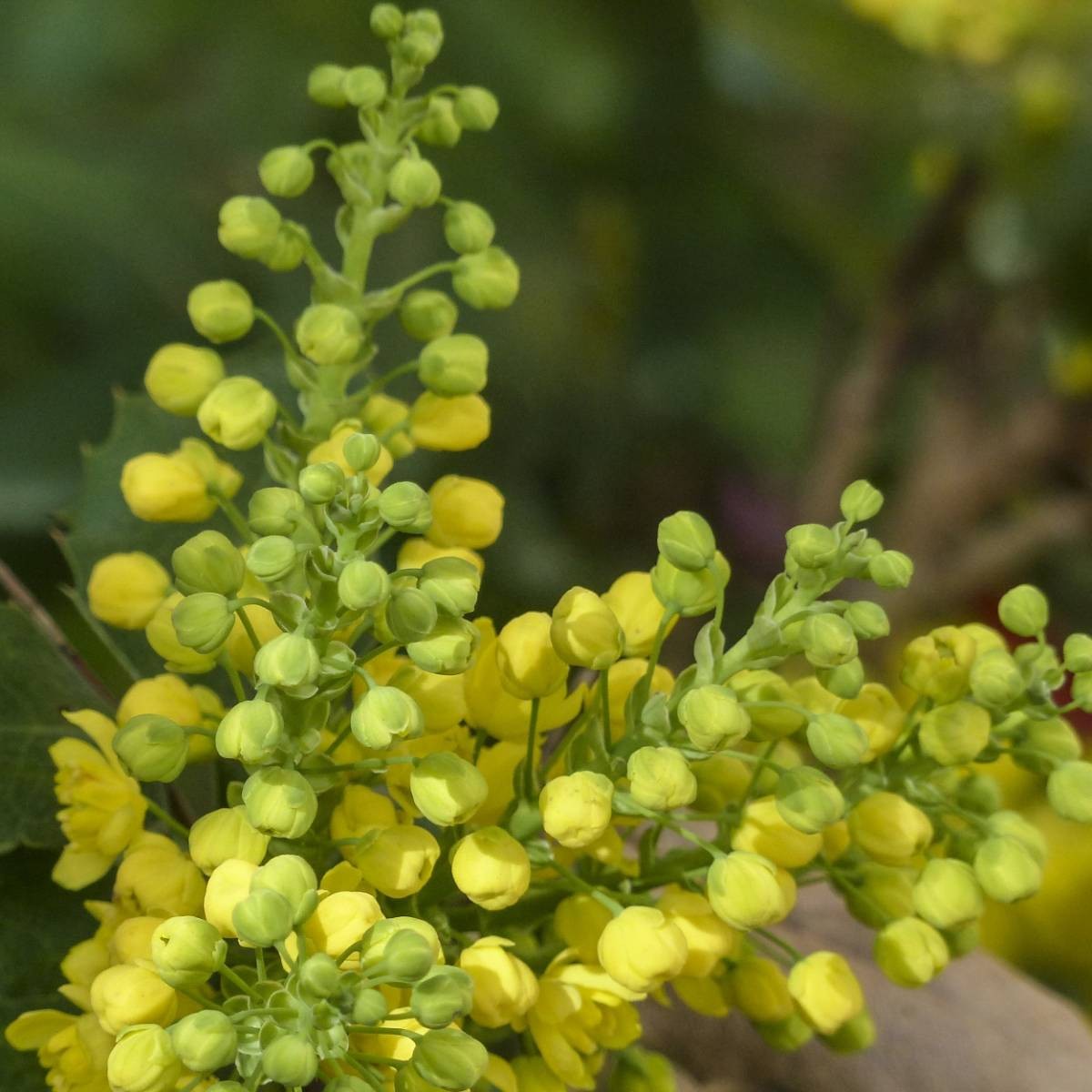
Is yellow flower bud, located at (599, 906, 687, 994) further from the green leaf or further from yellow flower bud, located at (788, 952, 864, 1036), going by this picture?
the green leaf

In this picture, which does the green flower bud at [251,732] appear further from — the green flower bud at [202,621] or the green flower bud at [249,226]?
the green flower bud at [249,226]

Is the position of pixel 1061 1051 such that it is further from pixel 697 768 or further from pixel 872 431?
pixel 872 431

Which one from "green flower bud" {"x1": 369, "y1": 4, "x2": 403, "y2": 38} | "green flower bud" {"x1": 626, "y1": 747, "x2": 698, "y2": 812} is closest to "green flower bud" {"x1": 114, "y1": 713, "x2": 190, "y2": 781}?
"green flower bud" {"x1": 626, "y1": 747, "x2": 698, "y2": 812}

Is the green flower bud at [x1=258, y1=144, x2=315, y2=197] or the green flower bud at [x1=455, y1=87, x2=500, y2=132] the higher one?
the green flower bud at [x1=455, y1=87, x2=500, y2=132]

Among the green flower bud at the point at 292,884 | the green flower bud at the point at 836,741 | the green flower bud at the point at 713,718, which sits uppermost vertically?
the green flower bud at the point at 836,741

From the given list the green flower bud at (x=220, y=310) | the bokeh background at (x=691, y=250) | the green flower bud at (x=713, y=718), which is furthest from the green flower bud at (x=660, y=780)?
the bokeh background at (x=691, y=250)

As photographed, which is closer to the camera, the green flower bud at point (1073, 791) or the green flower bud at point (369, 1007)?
the green flower bud at point (369, 1007)

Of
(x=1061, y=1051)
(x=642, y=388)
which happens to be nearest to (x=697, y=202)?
(x=642, y=388)

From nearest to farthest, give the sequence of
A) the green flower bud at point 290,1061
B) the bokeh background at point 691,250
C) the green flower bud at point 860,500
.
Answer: the green flower bud at point 290,1061 < the green flower bud at point 860,500 < the bokeh background at point 691,250
